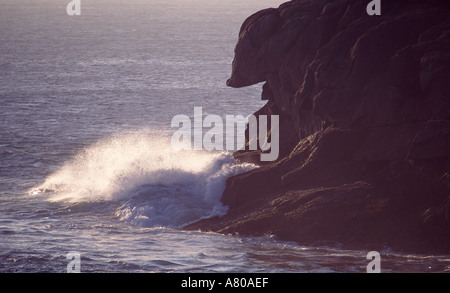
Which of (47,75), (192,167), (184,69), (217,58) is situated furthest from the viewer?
(217,58)

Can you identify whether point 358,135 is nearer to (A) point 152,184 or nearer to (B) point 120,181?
(A) point 152,184

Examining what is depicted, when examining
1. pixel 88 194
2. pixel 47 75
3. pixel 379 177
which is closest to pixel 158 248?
pixel 379 177

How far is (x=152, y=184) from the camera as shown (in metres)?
37.6

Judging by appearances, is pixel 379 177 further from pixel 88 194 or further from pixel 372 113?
pixel 88 194

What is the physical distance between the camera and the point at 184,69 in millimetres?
105750

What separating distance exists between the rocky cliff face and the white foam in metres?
1.17

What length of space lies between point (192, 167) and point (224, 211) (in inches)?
239

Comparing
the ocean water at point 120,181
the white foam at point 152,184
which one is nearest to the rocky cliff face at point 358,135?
the ocean water at point 120,181

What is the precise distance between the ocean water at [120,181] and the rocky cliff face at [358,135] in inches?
41.8

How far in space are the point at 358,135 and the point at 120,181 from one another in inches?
497

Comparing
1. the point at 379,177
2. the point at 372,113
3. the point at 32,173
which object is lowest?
the point at 32,173

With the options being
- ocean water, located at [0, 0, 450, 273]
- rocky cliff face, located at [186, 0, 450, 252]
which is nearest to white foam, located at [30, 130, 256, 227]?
ocean water, located at [0, 0, 450, 273]

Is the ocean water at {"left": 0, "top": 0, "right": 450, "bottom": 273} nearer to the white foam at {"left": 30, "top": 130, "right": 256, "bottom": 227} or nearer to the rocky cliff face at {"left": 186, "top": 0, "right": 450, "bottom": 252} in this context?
the white foam at {"left": 30, "top": 130, "right": 256, "bottom": 227}

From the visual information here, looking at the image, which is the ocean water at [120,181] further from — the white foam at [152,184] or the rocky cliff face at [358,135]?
the rocky cliff face at [358,135]
